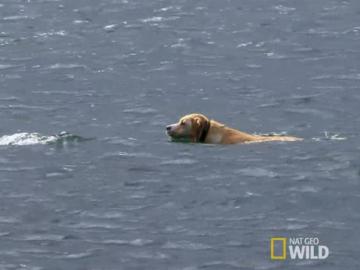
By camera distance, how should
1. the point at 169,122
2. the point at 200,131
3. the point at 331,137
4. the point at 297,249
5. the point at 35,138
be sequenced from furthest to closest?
the point at 169,122 < the point at 35,138 < the point at 200,131 < the point at 331,137 < the point at 297,249

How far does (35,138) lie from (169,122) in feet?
7.74

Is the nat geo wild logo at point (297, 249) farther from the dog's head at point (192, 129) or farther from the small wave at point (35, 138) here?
the small wave at point (35, 138)

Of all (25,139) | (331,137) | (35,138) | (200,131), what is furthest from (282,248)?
(25,139)

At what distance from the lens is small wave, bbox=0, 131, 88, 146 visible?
23734mm

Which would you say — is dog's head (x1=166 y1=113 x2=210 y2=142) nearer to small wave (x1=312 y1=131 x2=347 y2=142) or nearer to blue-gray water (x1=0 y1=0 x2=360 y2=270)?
blue-gray water (x1=0 y1=0 x2=360 y2=270)

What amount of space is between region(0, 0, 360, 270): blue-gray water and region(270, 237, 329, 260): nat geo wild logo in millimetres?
115

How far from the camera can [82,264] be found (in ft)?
58.0

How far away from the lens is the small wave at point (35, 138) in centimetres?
2373

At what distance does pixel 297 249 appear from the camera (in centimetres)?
1769

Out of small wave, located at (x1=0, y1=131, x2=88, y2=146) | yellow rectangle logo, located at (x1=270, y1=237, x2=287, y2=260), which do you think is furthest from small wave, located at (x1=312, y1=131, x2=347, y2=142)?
yellow rectangle logo, located at (x1=270, y1=237, x2=287, y2=260)

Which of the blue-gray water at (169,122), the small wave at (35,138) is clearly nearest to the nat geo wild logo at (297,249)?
the blue-gray water at (169,122)

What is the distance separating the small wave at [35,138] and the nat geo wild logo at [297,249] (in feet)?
21.6

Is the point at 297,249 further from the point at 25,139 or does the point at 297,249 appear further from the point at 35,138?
the point at 25,139

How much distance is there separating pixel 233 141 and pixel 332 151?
1946 millimetres
